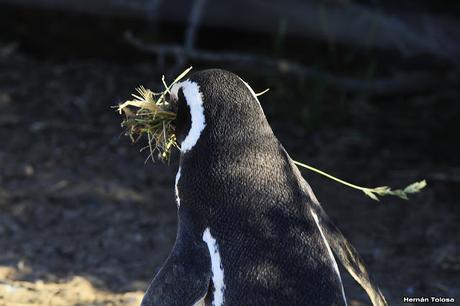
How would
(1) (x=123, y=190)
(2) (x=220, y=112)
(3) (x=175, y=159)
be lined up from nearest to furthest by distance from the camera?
(2) (x=220, y=112) < (1) (x=123, y=190) < (3) (x=175, y=159)

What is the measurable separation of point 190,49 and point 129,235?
1.39 m

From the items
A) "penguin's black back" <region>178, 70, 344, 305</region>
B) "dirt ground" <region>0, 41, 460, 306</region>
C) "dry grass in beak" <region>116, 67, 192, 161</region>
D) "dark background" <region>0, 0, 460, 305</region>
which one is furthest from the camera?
"dark background" <region>0, 0, 460, 305</region>

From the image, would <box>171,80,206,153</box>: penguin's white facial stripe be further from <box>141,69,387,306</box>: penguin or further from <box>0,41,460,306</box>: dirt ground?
<box>0,41,460,306</box>: dirt ground

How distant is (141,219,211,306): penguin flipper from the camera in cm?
260

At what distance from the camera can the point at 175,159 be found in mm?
4816

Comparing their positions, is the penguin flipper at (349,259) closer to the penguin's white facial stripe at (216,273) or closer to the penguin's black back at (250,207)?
the penguin's black back at (250,207)

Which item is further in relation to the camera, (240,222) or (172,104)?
(172,104)

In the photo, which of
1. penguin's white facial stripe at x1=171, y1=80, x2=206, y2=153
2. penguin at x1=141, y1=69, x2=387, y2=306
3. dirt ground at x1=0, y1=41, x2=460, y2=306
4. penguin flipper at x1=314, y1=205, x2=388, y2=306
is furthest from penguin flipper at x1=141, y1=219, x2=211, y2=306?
dirt ground at x1=0, y1=41, x2=460, y2=306

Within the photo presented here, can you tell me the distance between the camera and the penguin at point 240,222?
2582 millimetres

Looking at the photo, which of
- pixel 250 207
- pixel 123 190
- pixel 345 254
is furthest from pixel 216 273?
pixel 123 190

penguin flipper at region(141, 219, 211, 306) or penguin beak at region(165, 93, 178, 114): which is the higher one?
penguin beak at region(165, 93, 178, 114)

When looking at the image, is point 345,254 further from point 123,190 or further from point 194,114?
point 123,190

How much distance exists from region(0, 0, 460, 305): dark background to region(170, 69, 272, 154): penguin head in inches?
37.0

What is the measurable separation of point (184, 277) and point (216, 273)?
0.09 meters
